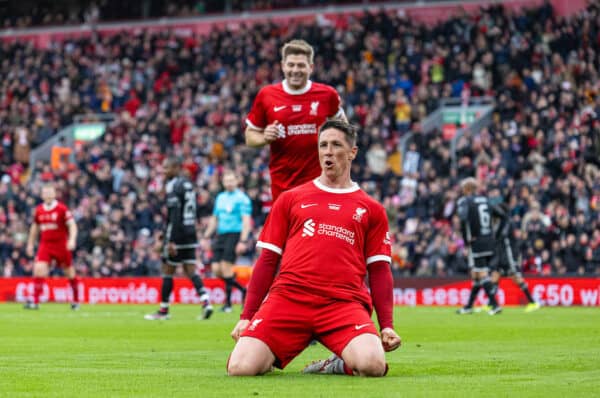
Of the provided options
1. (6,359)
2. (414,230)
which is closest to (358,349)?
(6,359)

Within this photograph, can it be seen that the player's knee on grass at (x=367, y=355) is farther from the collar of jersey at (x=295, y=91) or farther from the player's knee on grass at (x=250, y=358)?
the collar of jersey at (x=295, y=91)

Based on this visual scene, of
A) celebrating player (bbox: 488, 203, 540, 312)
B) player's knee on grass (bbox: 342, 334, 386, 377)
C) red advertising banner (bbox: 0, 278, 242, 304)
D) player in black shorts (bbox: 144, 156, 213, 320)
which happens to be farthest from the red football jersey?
red advertising banner (bbox: 0, 278, 242, 304)

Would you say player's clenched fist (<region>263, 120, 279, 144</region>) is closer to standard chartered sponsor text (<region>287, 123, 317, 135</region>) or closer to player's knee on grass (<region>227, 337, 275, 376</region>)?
standard chartered sponsor text (<region>287, 123, 317, 135</region>)

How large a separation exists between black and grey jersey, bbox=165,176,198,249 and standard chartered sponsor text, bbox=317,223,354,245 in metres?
10.3

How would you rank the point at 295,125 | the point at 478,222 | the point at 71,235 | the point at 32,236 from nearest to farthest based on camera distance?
the point at 295,125 → the point at 478,222 → the point at 71,235 → the point at 32,236

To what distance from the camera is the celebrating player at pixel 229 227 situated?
22.4m

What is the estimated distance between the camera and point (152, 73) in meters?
42.6

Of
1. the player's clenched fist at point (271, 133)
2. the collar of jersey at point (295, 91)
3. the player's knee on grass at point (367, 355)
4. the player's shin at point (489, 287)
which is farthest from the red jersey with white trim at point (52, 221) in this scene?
the player's knee on grass at point (367, 355)

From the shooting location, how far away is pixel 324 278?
29.8 ft

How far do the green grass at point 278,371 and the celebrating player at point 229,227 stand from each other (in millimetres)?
3353

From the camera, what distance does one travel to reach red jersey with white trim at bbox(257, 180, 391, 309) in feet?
29.8

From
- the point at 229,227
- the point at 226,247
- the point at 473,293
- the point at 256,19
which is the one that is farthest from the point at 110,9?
the point at 473,293

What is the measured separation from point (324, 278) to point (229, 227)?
13888mm

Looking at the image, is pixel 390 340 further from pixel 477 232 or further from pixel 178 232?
pixel 477 232
